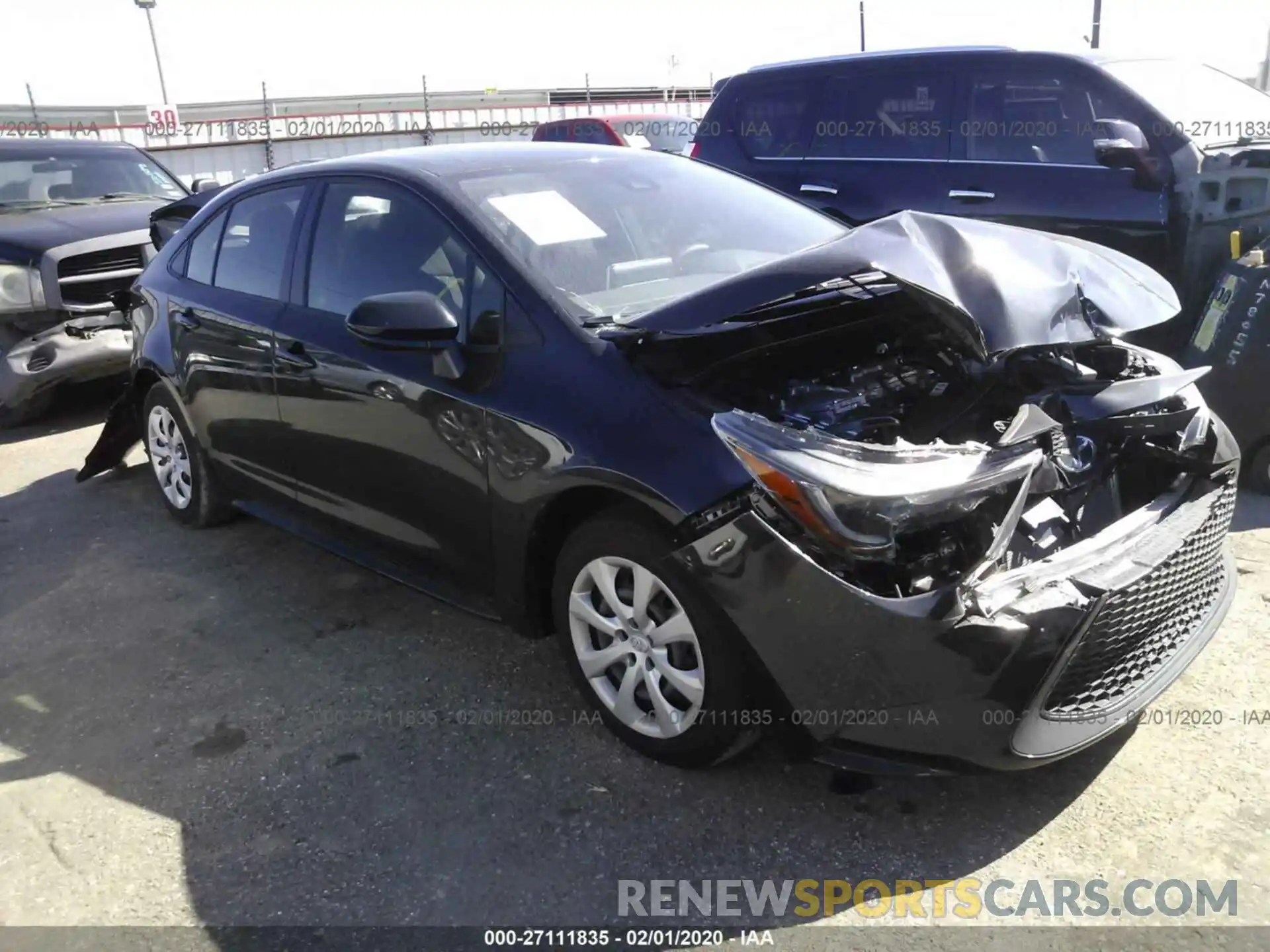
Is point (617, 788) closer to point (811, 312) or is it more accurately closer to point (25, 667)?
point (811, 312)

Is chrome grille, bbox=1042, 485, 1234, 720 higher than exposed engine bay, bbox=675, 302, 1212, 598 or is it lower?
lower

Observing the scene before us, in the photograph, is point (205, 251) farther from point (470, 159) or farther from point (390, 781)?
point (390, 781)

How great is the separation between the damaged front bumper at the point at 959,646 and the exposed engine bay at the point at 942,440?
0.08 meters

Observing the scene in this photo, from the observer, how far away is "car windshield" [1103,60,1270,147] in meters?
5.66

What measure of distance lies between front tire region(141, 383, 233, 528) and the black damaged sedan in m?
1.09

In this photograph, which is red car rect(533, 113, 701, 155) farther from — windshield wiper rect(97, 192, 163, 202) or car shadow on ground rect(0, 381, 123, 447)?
car shadow on ground rect(0, 381, 123, 447)

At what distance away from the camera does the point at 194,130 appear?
26.3 metres

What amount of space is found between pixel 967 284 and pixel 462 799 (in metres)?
1.95

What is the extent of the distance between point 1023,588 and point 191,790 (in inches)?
94.2

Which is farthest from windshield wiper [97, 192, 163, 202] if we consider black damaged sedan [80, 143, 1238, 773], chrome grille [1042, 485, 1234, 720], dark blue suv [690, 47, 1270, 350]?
chrome grille [1042, 485, 1234, 720]

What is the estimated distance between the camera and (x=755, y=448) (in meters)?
2.43

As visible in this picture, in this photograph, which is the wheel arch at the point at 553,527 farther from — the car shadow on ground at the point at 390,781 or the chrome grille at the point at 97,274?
the chrome grille at the point at 97,274

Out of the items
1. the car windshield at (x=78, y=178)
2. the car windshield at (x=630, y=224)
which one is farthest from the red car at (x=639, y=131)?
the car windshield at (x=630, y=224)

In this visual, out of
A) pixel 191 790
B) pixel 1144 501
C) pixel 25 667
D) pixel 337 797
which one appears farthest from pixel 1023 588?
pixel 25 667
